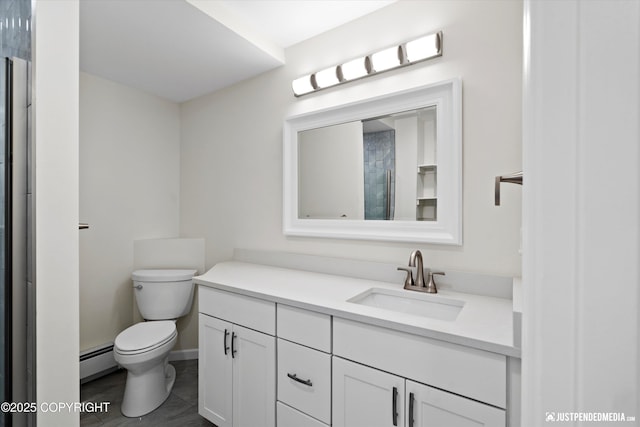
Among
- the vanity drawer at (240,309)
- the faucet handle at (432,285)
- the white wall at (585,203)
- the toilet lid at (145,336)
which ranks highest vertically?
the white wall at (585,203)

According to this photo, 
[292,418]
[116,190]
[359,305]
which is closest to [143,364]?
[292,418]

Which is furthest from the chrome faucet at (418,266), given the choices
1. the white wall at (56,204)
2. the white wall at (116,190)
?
the white wall at (116,190)

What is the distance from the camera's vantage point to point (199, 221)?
2.66 metres

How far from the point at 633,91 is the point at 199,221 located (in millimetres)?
2744

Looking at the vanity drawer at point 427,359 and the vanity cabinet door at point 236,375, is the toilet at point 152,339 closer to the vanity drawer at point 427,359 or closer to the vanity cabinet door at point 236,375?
the vanity cabinet door at point 236,375

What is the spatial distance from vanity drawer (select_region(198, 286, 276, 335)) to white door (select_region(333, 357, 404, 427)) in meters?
0.39

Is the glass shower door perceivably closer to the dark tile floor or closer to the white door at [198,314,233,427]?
the white door at [198,314,233,427]

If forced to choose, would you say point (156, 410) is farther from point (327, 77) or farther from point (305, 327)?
point (327, 77)

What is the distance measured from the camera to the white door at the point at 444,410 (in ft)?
3.01

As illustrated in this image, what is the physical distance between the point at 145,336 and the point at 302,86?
6.23 feet

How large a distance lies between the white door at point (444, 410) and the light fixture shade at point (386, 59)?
149 centimetres

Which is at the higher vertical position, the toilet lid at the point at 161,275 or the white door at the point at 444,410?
the toilet lid at the point at 161,275

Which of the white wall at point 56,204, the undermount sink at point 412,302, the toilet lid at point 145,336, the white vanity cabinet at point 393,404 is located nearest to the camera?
the white wall at point 56,204

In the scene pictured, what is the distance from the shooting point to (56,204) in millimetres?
886
